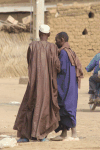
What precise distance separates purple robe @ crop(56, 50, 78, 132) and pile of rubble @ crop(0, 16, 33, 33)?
529 inches

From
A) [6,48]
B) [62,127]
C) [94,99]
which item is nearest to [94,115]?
[94,99]

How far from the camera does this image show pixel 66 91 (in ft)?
15.8

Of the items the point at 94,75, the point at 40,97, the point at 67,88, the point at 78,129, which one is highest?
the point at 94,75

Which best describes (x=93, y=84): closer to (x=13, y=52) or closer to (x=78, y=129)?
(x=78, y=129)

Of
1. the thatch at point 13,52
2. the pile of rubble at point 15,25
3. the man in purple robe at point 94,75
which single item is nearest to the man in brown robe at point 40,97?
the man in purple robe at point 94,75

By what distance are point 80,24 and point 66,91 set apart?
43.0ft

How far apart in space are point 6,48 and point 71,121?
1416 cm

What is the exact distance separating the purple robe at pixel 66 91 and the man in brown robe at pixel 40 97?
8cm

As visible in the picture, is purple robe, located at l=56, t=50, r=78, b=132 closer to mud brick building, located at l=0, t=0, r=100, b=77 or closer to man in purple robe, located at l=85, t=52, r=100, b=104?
man in purple robe, located at l=85, t=52, r=100, b=104

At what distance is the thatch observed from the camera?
60.7 ft

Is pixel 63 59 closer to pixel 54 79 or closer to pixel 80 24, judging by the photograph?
pixel 54 79

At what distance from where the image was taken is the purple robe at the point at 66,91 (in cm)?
478

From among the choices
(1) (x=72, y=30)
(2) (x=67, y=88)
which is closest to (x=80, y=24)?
(1) (x=72, y=30)

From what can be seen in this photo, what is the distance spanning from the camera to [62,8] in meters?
17.6
